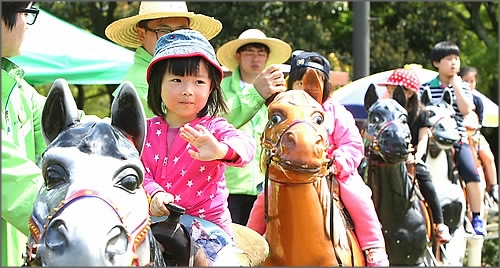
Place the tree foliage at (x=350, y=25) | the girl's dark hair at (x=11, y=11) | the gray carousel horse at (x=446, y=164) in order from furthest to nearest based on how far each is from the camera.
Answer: the tree foliage at (x=350, y=25), the gray carousel horse at (x=446, y=164), the girl's dark hair at (x=11, y=11)

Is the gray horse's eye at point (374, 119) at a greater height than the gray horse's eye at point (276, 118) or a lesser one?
lesser

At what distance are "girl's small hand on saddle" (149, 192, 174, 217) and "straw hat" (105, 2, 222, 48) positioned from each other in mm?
1686

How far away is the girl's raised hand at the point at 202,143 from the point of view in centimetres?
279

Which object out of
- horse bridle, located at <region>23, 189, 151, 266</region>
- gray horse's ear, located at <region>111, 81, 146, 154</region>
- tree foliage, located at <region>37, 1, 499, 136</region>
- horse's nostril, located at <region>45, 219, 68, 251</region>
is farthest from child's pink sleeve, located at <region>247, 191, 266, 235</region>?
tree foliage, located at <region>37, 1, 499, 136</region>

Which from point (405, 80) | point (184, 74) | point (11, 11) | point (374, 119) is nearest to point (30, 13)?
point (11, 11)

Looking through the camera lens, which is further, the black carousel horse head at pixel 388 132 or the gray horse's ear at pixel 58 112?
the black carousel horse head at pixel 388 132

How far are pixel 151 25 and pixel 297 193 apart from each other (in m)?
1.37

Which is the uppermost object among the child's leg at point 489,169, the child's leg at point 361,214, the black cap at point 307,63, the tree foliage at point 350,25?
the tree foliage at point 350,25

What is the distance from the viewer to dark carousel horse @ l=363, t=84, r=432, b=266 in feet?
20.0

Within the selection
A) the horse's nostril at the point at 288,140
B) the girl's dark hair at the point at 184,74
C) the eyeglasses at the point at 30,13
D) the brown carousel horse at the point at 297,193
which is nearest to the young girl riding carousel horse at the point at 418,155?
the brown carousel horse at the point at 297,193

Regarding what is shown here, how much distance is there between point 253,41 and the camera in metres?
6.72

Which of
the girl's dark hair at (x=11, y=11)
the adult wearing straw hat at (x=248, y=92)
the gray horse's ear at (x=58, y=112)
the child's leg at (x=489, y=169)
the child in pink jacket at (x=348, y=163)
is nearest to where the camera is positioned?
the gray horse's ear at (x=58, y=112)

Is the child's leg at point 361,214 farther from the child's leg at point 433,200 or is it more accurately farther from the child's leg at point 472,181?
the child's leg at point 472,181

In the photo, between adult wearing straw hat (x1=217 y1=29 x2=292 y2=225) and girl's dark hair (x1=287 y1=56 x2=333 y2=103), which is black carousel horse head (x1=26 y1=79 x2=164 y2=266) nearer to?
adult wearing straw hat (x1=217 y1=29 x2=292 y2=225)
